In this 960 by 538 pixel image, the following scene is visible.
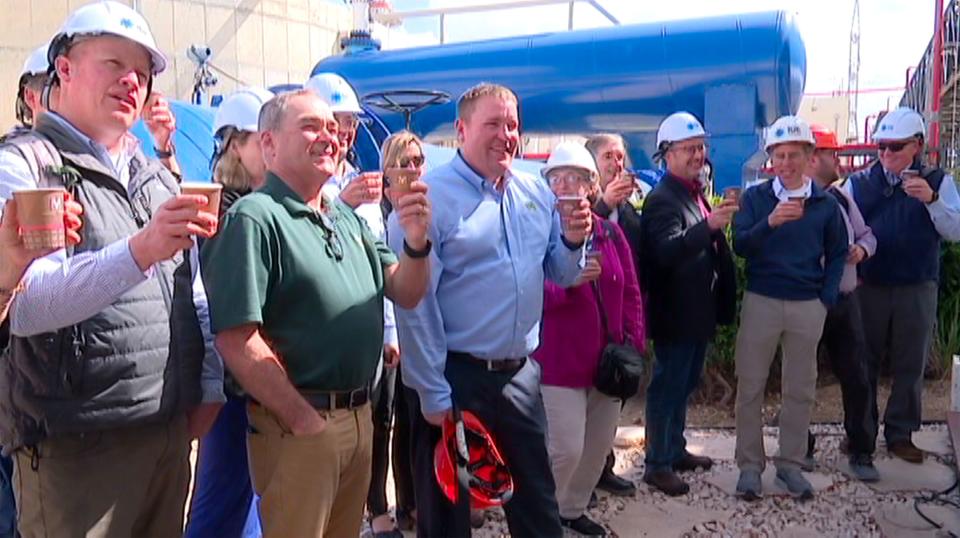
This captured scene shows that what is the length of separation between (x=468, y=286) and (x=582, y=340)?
0.96 metres

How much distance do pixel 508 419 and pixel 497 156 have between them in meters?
0.96

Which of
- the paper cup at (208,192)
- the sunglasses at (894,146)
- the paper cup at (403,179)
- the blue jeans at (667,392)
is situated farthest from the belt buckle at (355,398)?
the sunglasses at (894,146)

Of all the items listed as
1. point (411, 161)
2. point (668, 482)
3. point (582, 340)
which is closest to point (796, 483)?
point (668, 482)

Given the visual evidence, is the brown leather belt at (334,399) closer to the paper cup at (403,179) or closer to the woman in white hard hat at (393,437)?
the paper cup at (403,179)

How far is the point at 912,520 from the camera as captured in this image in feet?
12.9

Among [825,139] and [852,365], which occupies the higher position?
[825,139]

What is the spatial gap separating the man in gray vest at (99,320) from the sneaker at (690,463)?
325 cm

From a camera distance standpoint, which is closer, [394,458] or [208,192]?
[208,192]

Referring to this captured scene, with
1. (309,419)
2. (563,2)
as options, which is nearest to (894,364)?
(309,419)

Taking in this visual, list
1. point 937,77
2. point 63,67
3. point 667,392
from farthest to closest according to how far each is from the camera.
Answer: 1. point 937,77
2. point 667,392
3. point 63,67

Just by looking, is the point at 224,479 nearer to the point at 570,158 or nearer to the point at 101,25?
the point at 101,25

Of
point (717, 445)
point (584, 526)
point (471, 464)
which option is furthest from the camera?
point (717, 445)

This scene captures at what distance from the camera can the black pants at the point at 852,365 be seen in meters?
4.40

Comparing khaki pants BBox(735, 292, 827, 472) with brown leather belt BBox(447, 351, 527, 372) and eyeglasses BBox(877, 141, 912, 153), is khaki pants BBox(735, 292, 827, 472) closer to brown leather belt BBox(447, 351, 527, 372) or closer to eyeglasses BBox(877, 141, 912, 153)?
eyeglasses BBox(877, 141, 912, 153)
